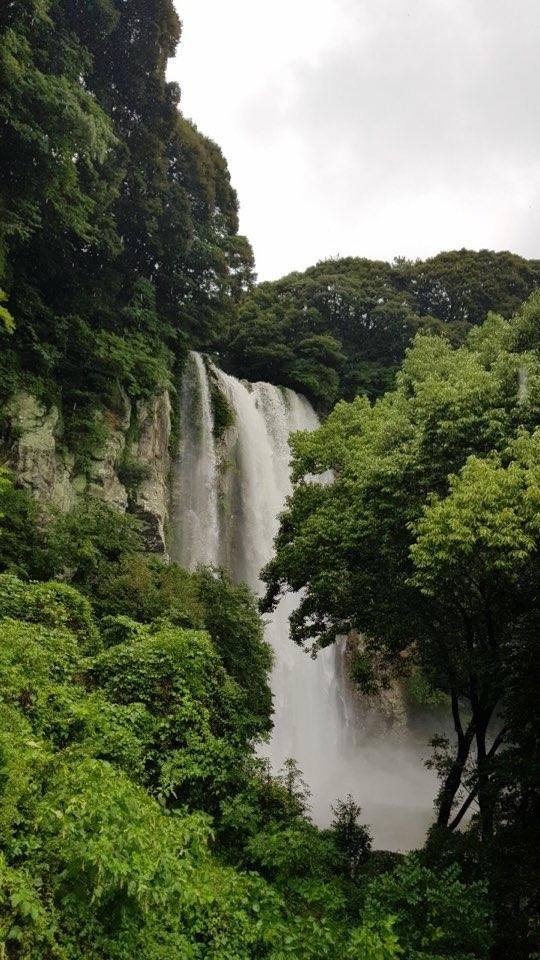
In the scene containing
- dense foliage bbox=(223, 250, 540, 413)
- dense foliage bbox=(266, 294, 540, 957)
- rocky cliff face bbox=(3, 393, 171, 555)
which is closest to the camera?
dense foliage bbox=(266, 294, 540, 957)

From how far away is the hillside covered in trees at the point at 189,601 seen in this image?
4.43 metres

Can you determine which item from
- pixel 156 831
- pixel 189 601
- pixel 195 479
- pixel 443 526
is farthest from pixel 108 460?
pixel 156 831

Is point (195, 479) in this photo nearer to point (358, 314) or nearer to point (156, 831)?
point (156, 831)

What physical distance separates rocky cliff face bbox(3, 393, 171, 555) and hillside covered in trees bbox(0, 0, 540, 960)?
27cm

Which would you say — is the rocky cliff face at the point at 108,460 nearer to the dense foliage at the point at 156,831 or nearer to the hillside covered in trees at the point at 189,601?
the hillside covered in trees at the point at 189,601

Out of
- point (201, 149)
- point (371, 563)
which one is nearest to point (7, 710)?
point (371, 563)

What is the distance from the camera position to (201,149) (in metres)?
21.3

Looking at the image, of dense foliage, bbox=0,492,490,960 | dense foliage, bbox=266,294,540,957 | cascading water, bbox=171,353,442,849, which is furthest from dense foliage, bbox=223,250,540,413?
dense foliage, bbox=0,492,490,960

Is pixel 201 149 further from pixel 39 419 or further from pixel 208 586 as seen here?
pixel 208 586

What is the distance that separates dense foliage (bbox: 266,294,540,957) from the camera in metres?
7.40

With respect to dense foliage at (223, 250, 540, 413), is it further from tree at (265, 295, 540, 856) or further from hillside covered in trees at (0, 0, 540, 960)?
tree at (265, 295, 540, 856)

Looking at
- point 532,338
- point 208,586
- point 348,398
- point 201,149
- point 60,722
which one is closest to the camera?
point 60,722

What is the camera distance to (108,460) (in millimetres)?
17391

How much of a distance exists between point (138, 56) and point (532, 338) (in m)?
15.9
